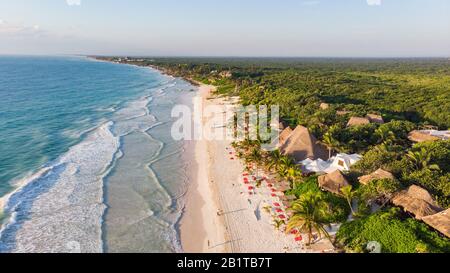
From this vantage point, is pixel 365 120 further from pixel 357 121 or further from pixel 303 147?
pixel 303 147

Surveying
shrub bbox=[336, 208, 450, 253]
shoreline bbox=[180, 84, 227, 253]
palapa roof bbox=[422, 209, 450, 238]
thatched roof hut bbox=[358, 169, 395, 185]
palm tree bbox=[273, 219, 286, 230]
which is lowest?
shoreline bbox=[180, 84, 227, 253]

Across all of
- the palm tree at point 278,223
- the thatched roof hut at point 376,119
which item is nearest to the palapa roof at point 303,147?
the palm tree at point 278,223

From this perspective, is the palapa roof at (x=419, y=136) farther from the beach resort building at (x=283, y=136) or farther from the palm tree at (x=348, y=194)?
the palm tree at (x=348, y=194)

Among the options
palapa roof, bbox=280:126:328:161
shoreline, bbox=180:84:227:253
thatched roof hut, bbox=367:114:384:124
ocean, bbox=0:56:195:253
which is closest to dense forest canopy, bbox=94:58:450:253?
palapa roof, bbox=280:126:328:161

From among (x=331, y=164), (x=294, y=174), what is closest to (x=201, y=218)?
(x=294, y=174)

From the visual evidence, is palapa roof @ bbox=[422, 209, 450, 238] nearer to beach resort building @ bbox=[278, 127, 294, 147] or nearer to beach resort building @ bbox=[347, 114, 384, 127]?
beach resort building @ bbox=[278, 127, 294, 147]
